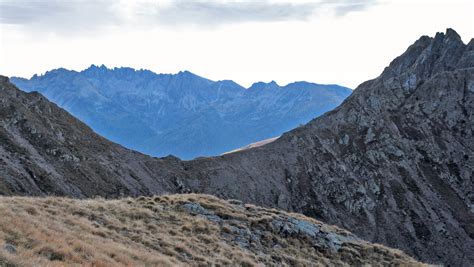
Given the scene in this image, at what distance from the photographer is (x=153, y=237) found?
25.0 meters

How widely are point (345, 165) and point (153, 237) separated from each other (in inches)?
3767

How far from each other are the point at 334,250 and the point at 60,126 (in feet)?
220

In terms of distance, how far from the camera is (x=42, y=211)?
77.6ft

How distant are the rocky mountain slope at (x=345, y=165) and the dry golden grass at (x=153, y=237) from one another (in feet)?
127

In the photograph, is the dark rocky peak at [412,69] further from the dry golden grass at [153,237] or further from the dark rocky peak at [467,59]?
the dry golden grass at [153,237]

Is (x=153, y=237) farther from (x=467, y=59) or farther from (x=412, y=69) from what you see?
(x=467, y=59)

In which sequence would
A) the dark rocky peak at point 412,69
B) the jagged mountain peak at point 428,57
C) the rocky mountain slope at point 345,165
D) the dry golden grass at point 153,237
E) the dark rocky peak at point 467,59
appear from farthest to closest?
1. the jagged mountain peak at point 428,57
2. the dark rocky peak at point 467,59
3. the dark rocky peak at point 412,69
4. the rocky mountain slope at point 345,165
5. the dry golden grass at point 153,237

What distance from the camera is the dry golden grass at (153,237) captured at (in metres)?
17.6

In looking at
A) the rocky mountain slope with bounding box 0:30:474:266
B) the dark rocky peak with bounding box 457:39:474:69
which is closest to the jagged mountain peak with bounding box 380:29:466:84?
the dark rocky peak with bounding box 457:39:474:69

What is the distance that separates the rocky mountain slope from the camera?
77.1 meters

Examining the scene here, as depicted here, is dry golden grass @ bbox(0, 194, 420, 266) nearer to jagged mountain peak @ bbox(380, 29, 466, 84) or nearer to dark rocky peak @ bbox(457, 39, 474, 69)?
jagged mountain peak @ bbox(380, 29, 466, 84)

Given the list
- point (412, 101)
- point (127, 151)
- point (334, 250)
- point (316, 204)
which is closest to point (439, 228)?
point (316, 204)

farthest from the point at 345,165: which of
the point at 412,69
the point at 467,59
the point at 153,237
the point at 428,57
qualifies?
the point at 153,237

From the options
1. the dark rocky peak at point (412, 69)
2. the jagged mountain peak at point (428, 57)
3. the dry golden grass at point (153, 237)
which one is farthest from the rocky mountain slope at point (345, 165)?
the dry golden grass at point (153, 237)
